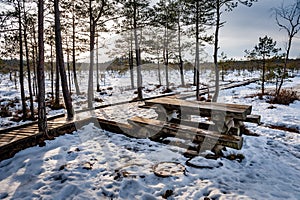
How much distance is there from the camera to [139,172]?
3.41m

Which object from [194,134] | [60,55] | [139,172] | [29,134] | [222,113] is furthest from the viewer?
[60,55]

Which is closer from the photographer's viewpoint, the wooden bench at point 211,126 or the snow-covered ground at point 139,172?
the snow-covered ground at point 139,172

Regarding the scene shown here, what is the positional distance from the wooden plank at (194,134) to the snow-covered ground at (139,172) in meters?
0.39

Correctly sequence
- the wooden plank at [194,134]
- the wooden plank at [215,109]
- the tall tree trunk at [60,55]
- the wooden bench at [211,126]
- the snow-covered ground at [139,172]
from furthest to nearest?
the tall tree trunk at [60,55], the wooden plank at [215,109], the wooden bench at [211,126], the wooden plank at [194,134], the snow-covered ground at [139,172]

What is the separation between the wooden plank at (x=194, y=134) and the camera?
3693mm

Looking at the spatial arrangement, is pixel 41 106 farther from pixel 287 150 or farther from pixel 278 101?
pixel 278 101

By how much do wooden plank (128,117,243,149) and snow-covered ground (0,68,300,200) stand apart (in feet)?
1.28

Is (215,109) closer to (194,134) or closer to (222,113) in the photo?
(222,113)

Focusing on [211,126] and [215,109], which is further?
[211,126]

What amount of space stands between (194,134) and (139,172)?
1568 millimetres

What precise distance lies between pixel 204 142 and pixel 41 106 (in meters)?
4.34

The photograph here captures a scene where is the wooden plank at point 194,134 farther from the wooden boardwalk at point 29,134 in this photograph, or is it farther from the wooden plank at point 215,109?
the wooden boardwalk at point 29,134

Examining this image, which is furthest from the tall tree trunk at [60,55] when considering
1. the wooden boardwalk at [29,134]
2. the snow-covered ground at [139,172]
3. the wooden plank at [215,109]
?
the wooden plank at [215,109]

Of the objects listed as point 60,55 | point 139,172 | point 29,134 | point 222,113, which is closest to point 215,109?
point 222,113
